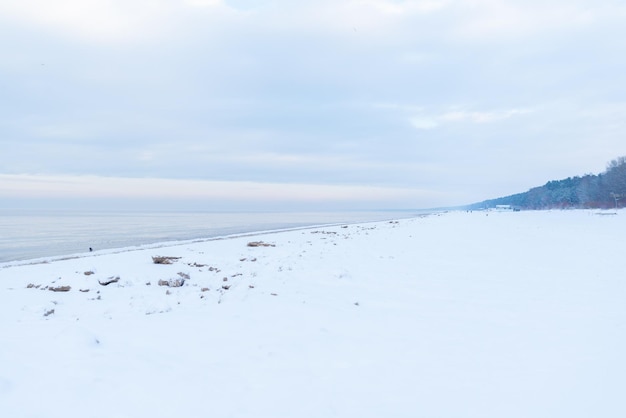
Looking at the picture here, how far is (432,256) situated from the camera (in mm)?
16078

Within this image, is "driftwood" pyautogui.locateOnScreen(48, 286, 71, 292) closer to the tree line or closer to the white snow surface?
the white snow surface

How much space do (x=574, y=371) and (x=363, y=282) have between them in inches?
246

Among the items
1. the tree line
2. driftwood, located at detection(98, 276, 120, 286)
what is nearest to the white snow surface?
driftwood, located at detection(98, 276, 120, 286)

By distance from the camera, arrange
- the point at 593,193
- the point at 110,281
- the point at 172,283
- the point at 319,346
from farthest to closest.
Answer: the point at 593,193 → the point at 110,281 → the point at 172,283 → the point at 319,346

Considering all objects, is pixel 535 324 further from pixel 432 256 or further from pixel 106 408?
pixel 432 256

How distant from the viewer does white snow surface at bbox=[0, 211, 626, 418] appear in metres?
4.52

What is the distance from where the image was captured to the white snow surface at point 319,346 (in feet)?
14.8

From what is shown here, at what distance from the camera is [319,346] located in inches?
248

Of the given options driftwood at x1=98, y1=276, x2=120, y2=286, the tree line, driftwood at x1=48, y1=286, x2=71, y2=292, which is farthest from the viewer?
the tree line

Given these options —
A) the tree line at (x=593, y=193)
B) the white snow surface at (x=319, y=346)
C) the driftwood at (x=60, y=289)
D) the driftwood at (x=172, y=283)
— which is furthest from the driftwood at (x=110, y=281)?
the tree line at (x=593, y=193)

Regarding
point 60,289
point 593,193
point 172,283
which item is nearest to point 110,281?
point 60,289

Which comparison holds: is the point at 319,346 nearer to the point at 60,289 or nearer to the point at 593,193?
the point at 60,289

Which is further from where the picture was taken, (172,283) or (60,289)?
(172,283)

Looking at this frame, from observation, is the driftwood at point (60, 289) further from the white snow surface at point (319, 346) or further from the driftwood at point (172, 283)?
the driftwood at point (172, 283)
